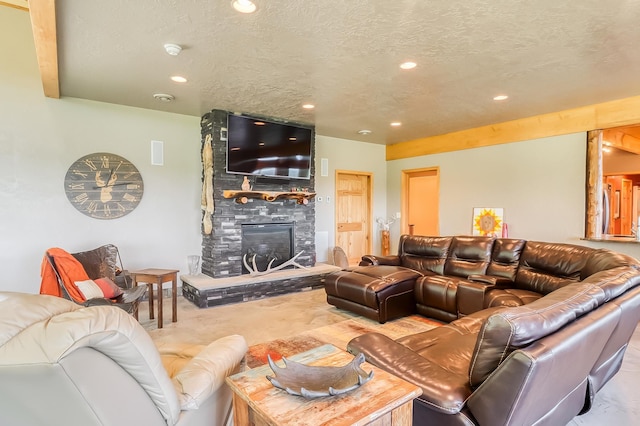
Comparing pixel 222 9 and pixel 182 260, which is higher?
pixel 222 9

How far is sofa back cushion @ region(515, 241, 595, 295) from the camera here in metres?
3.22

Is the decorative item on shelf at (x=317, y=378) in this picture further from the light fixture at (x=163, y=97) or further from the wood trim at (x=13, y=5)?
the wood trim at (x=13, y=5)

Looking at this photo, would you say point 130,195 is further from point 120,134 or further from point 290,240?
point 290,240

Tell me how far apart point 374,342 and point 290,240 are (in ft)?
12.7

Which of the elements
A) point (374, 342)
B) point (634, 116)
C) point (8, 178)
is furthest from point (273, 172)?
point (634, 116)

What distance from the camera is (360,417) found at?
114 centimetres

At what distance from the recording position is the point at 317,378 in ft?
4.65

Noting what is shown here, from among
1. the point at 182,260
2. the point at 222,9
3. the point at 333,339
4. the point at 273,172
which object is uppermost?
the point at 222,9

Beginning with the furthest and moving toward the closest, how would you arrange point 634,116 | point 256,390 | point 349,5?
point 634,116 < point 349,5 < point 256,390

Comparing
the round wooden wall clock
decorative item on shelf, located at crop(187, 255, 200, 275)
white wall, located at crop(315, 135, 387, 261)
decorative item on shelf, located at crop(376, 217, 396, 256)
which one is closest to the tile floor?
decorative item on shelf, located at crop(187, 255, 200, 275)

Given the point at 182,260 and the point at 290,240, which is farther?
the point at 290,240

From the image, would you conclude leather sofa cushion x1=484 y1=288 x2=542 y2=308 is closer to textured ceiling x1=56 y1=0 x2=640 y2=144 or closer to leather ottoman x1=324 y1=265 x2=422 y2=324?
leather ottoman x1=324 y1=265 x2=422 y2=324

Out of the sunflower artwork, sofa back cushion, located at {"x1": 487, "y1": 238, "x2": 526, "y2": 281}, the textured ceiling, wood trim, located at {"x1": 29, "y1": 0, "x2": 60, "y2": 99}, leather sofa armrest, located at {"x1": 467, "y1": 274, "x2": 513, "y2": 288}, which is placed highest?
the textured ceiling

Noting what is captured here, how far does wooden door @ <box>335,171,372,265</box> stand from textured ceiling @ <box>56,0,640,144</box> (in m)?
2.46
